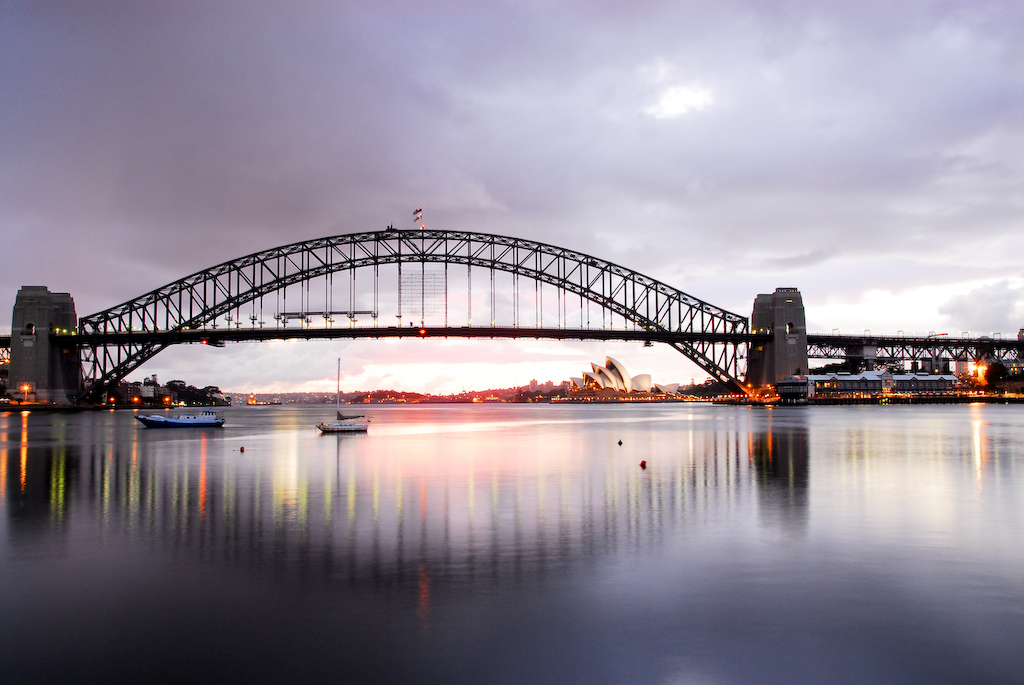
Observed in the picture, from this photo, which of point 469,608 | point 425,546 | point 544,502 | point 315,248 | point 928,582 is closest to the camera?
point 469,608

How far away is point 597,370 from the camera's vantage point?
170 m

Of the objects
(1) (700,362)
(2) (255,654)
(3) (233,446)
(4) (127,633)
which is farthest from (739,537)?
(1) (700,362)

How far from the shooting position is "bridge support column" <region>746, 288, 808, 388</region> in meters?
89.9

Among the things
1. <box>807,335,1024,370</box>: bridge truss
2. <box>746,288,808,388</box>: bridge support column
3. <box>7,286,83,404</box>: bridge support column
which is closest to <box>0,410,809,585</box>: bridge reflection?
<box>7,286,83,404</box>: bridge support column

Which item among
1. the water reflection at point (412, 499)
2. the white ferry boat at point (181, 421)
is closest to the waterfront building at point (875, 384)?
the white ferry boat at point (181, 421)

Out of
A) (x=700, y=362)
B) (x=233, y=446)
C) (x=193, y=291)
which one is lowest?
(x=233, y=446)

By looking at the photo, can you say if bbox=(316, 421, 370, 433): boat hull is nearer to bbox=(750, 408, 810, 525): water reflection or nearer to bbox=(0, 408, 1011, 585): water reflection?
bbox=(0, 408, 1011, 585): water reflection

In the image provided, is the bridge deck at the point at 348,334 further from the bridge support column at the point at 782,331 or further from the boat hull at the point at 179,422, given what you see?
the boat hull at the point at 179,422

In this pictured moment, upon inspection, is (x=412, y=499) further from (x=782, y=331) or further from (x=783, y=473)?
(x=782, y=331)

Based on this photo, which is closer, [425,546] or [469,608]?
[469,608]

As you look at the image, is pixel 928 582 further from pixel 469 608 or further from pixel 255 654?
pixel 255 654

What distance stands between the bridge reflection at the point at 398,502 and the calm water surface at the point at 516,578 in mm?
A: 105

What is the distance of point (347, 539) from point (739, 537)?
668 cm

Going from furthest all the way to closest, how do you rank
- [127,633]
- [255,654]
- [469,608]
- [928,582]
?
[928,582]
[469,608]
[127,633]
[255,654]
